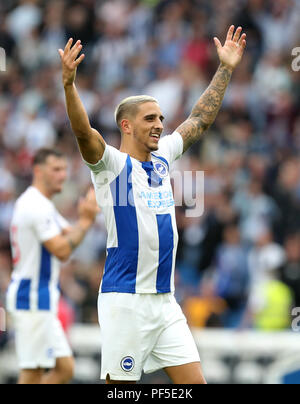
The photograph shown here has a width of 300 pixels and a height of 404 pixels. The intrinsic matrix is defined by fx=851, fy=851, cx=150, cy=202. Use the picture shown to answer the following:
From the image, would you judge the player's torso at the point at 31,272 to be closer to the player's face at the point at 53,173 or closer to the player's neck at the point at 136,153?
the player's face at the point at 53,173

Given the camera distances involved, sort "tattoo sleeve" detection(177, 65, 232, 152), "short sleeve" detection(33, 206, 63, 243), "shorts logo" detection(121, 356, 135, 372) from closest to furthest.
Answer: "shorts logo" detection(121, 356, 135, 372), "tattoo sleeve" detection(177, 65, 232, 152), "short sleeve" detection(33, 206, 63, 243)

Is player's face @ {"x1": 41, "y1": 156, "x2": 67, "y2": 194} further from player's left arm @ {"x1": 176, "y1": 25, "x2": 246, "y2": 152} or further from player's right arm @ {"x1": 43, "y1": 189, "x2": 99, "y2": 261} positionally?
player's left arm @ {"x1": 176, "y1": 25, "x2": 246, "y2": 152}

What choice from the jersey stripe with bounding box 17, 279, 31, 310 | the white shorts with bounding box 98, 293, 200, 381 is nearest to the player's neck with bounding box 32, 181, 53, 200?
the jersey stripe with bounding box 17, 279, 31, 310

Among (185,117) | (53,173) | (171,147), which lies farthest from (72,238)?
(185,117)

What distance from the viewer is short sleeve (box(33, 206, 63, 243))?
856 cm

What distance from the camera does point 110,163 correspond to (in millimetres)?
6289

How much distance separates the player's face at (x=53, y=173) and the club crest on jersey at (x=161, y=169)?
8.18 ft

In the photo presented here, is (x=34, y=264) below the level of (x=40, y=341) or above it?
above

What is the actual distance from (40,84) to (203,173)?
4540 millimetres

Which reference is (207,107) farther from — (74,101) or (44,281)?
(44,281)

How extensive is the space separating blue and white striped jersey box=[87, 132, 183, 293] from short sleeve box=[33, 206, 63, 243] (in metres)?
2.26

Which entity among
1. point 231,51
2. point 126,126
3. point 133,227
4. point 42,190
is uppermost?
point 231,51

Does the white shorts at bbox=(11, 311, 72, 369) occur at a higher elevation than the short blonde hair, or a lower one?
lower

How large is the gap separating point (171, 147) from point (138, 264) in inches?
44.8
